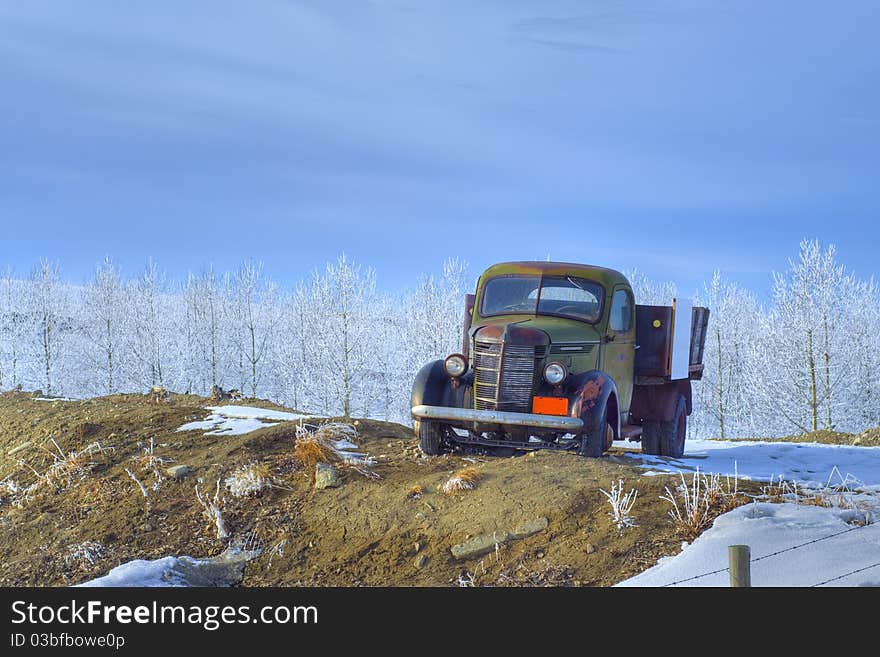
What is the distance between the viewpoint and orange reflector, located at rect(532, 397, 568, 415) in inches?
355

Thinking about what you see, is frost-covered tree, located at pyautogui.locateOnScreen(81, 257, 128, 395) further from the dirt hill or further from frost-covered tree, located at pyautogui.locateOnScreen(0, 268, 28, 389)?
the dirt hill

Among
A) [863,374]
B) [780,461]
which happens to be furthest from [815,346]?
[780,461]

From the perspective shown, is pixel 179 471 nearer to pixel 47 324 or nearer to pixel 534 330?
pixel 534 330

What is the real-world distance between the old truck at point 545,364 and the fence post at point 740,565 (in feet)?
13.8

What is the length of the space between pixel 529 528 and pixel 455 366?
Result: 312 cm

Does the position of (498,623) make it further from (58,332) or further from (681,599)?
(58,332)

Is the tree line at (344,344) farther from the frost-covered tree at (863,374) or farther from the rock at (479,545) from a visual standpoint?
the rock at (479,545)

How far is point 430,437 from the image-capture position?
Result: 9.43 metres

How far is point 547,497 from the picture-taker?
23.5 ft

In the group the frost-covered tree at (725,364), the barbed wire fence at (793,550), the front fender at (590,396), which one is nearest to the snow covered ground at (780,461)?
the front fender at (590,396)

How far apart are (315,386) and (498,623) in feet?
108

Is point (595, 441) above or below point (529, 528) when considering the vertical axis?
above

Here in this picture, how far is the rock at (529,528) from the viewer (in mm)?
6758

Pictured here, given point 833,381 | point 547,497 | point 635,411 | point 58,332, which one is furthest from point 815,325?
point 58,332
